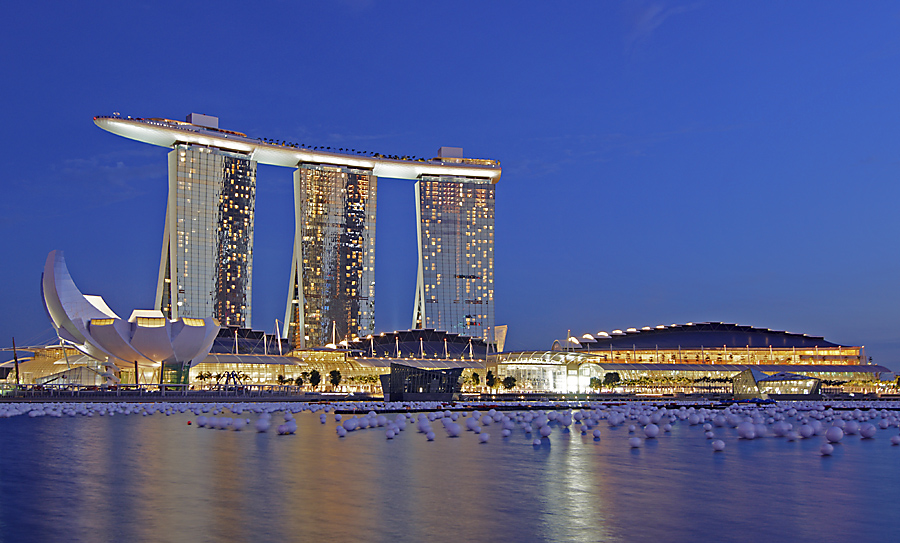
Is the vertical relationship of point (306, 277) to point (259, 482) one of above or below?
above

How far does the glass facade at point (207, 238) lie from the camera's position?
16912cm

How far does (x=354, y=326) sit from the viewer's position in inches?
7608

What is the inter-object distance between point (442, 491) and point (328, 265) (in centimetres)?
18107

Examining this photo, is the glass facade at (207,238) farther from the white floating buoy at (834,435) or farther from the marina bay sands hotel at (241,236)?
the white floating buoy at (834,435)

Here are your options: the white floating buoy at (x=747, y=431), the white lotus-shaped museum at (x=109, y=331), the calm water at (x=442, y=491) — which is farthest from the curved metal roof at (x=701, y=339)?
the calm water at (x=442, y=491)

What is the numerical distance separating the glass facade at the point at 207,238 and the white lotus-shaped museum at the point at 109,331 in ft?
249

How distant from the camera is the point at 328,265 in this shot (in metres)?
193

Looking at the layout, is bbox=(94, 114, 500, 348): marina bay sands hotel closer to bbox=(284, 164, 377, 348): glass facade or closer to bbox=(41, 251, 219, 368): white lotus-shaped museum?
bbox=(284, 164, 377, 348): glass facade

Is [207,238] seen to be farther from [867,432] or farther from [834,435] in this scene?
[834,435]

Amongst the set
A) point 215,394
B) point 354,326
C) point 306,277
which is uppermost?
point 306,277

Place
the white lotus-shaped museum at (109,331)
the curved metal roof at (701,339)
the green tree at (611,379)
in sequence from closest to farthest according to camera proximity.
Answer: the white lotus-shaped museum at (109,331)
the green tree at (611,379)
the curved metal roof at (701,339)

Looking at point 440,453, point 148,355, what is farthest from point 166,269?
point 440,453

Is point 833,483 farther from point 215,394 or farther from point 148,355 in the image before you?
point 148,355

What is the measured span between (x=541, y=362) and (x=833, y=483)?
9655cm
